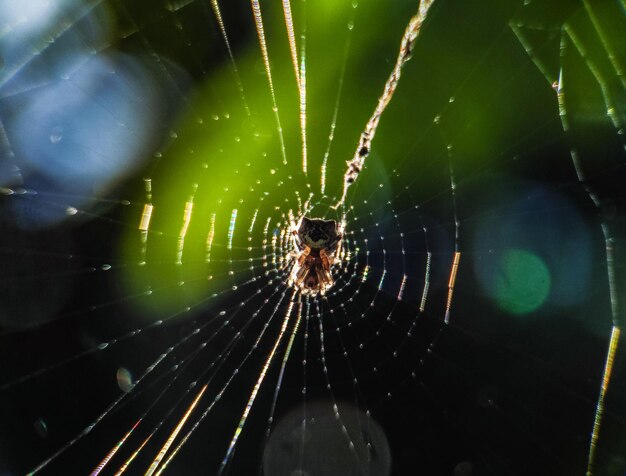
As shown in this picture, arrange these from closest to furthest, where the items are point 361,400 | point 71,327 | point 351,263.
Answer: point 71,327
point 351,263
point 361,400

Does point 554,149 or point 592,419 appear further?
point 592,419

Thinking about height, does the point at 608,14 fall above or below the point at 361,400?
above

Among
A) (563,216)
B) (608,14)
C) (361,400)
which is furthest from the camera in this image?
(361,400)

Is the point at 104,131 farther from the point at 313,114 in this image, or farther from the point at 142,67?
the point at 313,114

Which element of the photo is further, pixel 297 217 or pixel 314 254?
pixel 297 217

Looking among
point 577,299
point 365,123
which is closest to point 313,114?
point 365,123

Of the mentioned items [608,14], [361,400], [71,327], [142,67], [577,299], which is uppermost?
[608,14]
